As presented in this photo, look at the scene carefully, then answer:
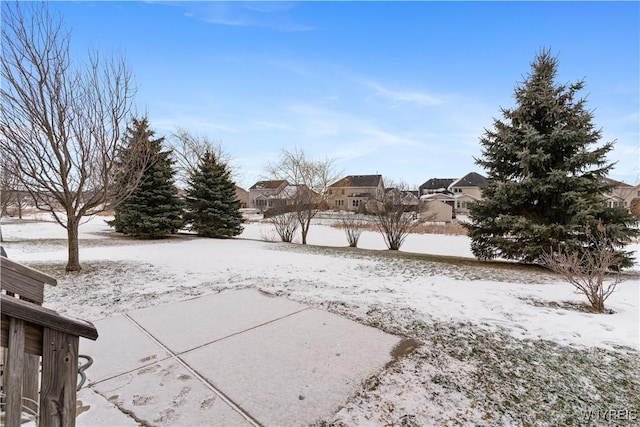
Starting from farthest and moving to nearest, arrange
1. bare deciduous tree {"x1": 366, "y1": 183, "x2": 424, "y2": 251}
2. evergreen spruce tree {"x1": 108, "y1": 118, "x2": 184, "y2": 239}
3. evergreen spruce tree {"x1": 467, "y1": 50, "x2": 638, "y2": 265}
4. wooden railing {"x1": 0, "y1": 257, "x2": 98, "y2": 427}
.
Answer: evergreen spruce tree {"x1": 108, "y1": 118, "x2": 184, "y2": 239}
bare deciduous tree {"x1": 366, "y1": 183, "x2": 424, "y2": 251}
evergreen spruce tree {"x1": 467, "y1": 50, "x2": 638, "y2": 265}
wooden railing {"x1": 0, "y1": 257, "x2": 98, "y2": 427}

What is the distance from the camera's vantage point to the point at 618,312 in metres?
4.09

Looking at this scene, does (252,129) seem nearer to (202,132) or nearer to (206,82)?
(202,132)

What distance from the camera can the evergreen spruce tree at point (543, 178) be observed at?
23.5 ft

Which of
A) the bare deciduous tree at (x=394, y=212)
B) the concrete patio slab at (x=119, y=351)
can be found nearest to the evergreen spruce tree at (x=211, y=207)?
the bare deciduous tree at (x=394, y=212)

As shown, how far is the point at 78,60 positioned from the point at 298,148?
11.6 metres

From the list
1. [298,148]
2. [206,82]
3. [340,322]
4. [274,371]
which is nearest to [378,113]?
[298,148]

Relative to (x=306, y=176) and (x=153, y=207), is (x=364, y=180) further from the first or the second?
(x=153, y=207)

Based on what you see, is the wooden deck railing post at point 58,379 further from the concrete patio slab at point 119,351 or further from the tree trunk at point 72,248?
the tree trunk at point 72,248

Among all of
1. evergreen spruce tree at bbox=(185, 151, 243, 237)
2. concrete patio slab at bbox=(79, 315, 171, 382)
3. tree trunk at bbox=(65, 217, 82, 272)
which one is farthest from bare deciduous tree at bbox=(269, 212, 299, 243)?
concrete patio slab at bbox=(79, 315, 171, 382)

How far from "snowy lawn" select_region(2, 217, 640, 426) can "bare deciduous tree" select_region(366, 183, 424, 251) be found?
425 centimetres

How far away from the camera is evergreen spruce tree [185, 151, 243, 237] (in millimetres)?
14758

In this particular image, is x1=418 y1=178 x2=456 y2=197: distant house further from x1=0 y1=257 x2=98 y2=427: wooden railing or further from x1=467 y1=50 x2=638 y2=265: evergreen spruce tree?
x1=0 y1=257 x2=98 y2=427: wooden railing

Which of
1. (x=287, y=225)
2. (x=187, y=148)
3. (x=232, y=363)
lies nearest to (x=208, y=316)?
(x=232, y=363)

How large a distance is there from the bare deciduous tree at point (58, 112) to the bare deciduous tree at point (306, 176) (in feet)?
29.9
